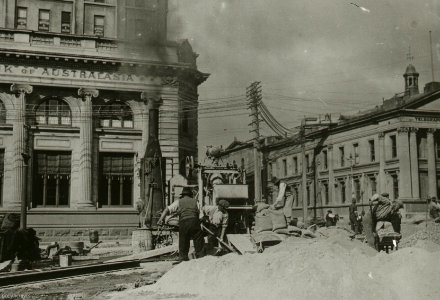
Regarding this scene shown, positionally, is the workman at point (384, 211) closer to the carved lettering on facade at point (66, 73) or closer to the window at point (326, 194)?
the carved lettering on facade at point (66, 73)

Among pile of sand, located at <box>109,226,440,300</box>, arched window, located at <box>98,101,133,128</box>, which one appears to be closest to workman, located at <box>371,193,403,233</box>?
pile of sand, located at <box>109,226,440,300</box>

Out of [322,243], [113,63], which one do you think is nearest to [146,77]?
[113,63]

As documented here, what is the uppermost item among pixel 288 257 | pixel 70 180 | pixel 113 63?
pixel 113 63

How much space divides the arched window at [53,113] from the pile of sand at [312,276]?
23.0 m

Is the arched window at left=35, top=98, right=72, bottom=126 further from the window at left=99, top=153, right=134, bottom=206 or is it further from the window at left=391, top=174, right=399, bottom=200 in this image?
the window at left=391, top=174, right=399, bottom=200

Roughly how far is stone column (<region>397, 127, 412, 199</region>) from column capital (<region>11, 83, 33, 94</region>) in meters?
30.1

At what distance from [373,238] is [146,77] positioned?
21.9 m

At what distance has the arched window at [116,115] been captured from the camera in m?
32.8

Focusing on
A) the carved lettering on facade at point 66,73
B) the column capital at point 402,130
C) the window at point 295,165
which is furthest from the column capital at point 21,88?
the window at point 295,165

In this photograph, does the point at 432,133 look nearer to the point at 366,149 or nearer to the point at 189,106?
the point at 366,149

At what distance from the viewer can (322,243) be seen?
10203 mm

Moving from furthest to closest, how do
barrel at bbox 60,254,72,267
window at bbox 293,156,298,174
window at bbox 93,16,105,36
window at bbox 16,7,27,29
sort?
window at bbox 293,156,298,174
window at bbox 93,16,105,36
window at bbox 16,7,27,29
barrel at bbox 60,254,72,267

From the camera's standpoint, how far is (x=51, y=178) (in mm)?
31750

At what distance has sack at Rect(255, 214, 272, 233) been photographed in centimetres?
1398
